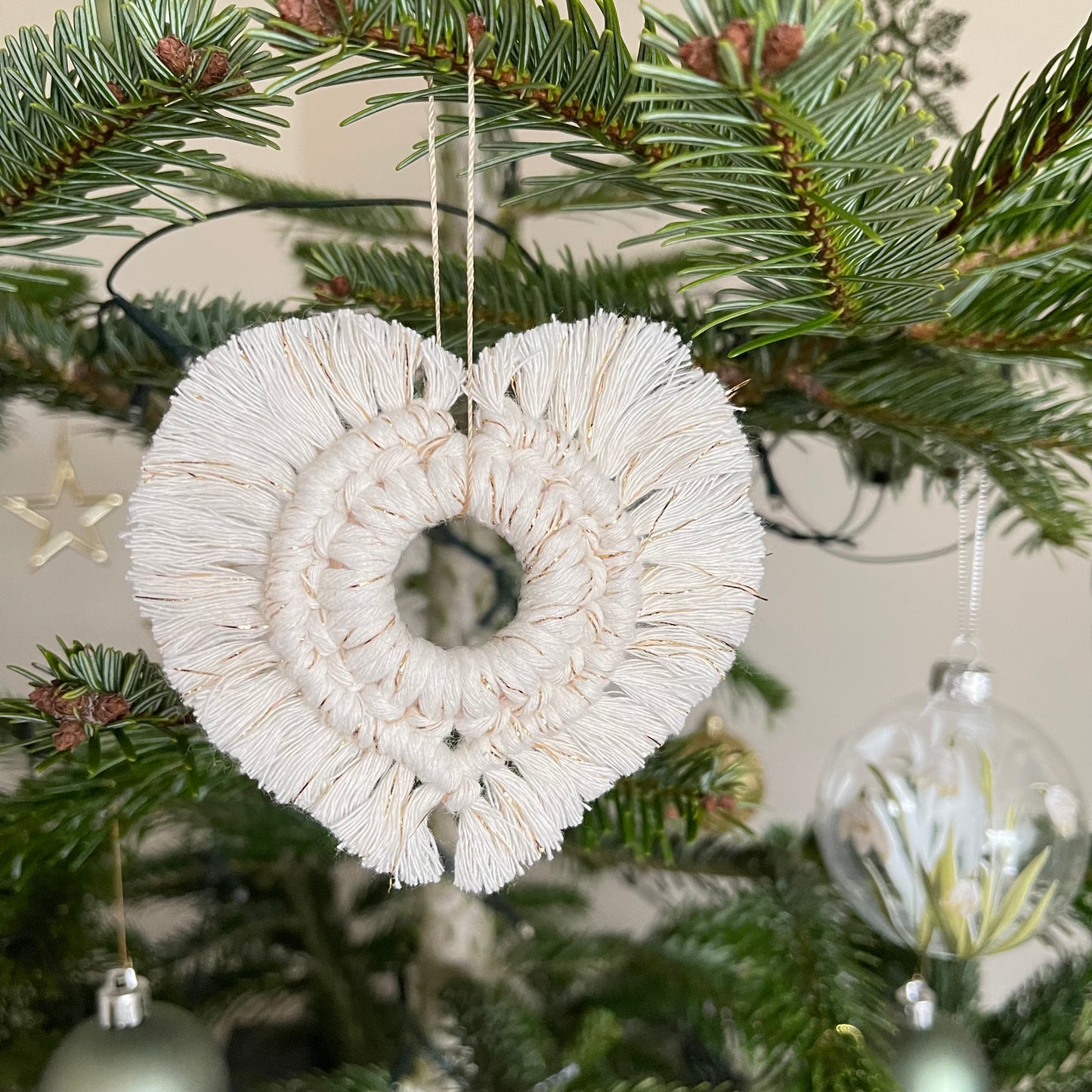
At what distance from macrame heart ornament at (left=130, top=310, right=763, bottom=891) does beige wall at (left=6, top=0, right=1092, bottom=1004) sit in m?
0.46

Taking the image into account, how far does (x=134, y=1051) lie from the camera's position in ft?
1.17

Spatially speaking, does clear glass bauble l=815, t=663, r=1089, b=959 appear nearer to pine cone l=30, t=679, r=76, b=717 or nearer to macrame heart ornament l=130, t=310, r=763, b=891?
macrame heart ornament l=130, t=310, r=763, b=891

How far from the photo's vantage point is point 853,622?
0.83 meters

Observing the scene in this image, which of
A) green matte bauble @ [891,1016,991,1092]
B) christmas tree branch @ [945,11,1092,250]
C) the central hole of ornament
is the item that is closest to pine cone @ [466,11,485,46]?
christmas tree branch @ [945,11,1092,250]

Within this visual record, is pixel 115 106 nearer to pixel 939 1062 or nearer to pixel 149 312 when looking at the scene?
pixel 149 312

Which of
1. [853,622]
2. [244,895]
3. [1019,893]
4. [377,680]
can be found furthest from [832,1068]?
[853,622]

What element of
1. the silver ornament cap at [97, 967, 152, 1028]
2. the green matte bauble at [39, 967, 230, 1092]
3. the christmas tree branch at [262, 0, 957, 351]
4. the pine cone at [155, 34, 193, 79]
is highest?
the pine cone at [155, 34, 193, 79]

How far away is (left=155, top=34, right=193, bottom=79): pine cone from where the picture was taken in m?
0.22

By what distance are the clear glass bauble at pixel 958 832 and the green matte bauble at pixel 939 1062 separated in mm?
35

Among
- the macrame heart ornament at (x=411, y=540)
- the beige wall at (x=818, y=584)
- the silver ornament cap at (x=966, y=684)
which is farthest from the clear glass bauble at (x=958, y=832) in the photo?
the beige wall at (x=818, y=584)

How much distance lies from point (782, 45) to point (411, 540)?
0.17 metres

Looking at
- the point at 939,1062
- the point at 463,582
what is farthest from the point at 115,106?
the point at 939,1062

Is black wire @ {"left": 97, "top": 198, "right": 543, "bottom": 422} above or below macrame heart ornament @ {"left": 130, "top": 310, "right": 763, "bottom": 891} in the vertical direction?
above

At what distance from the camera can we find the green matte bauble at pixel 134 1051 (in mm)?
352
